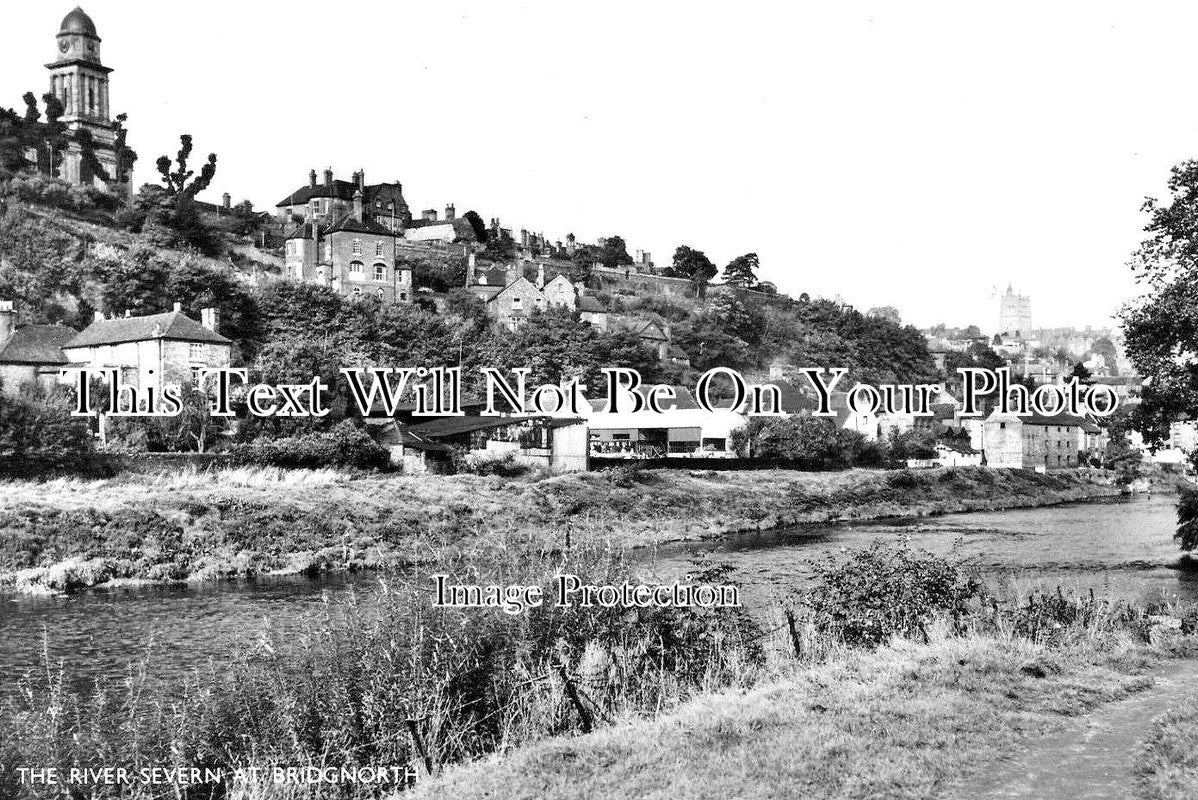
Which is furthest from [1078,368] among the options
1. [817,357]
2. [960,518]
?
[960,518]

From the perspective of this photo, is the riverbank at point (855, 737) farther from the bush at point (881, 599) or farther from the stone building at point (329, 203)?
the stone building at point (329, 203)

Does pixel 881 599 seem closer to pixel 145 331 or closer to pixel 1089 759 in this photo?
pixel 1089 759

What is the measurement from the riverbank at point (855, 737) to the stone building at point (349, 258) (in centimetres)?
7012

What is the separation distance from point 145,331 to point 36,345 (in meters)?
5.16

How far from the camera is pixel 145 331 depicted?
54.7m

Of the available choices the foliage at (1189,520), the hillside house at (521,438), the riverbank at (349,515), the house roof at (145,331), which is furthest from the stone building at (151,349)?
the foliage at (1189,520)

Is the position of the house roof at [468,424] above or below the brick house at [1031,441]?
above

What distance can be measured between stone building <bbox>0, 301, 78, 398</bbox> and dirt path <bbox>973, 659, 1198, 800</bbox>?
47691 mm

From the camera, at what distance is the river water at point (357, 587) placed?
70.3ft

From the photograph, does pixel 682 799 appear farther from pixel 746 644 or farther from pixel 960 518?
pixel 960 518

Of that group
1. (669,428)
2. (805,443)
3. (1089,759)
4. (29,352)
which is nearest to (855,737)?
(1089,759)

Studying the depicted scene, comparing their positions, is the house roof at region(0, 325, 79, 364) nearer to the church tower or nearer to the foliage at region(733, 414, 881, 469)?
the foliage at region(733, 414, 881, 469)

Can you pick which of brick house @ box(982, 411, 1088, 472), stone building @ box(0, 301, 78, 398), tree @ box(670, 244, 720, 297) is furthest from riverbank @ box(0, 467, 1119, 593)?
tree @ box(670, 244, 720, 297)

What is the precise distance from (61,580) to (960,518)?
128 feet
